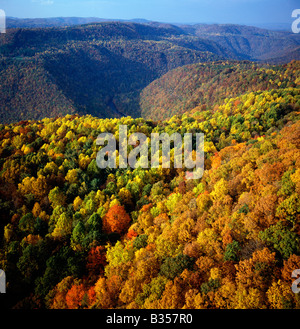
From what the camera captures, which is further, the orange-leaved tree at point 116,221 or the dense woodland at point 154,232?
the orange-leaved tree at point 116,221

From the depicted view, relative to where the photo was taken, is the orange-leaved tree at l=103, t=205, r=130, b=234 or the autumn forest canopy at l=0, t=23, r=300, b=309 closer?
the autumn forest canopy at l=0, t=23, r=300, b=309

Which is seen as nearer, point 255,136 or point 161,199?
point 161,199

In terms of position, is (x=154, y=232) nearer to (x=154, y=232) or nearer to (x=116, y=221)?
(x=154, y=232)

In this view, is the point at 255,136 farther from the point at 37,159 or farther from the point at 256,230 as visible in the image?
the point at 37,159

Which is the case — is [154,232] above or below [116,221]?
above

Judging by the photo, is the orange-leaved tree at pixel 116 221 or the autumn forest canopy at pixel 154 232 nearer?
the autumn forest canopy at pixel 154 232

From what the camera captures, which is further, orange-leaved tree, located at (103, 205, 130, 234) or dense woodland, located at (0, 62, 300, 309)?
orange-leaved tree, located at (103, 205, 130, 234)

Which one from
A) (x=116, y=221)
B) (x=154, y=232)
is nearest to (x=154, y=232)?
(x=154, y=232)
